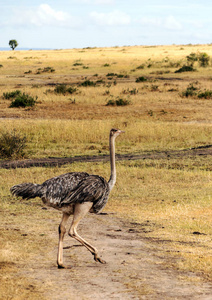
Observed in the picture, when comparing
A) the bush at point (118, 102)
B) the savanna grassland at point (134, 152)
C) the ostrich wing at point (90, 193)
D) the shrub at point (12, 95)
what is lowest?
the savanna grassland at point (134, 152)

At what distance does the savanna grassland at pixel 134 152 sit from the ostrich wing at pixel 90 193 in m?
1.10

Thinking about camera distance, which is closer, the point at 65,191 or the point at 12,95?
the point at 65,191

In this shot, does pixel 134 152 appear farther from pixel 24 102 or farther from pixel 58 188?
pixel 24 102

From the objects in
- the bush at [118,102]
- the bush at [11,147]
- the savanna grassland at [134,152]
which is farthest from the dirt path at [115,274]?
the bush at [118,102]

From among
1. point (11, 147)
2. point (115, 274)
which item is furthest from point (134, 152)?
point (115, 274)

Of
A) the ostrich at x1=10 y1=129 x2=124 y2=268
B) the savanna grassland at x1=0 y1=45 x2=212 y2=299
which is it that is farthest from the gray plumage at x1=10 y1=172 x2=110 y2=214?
the savanna grassland at x1=0 y1=45 x2=212 y2=299

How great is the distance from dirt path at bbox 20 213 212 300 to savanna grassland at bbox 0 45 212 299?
0.66 feet

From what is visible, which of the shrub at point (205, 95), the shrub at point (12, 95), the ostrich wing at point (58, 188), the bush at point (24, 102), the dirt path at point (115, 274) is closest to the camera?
the dirt path at point (115, 274)

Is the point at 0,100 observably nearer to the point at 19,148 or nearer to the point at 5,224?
the point at 19,148

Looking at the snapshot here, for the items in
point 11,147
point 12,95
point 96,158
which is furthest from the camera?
point 12,95

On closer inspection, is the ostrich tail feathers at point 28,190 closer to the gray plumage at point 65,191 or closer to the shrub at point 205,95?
the gray plumage at point 65,191

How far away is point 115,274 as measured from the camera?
6.53m

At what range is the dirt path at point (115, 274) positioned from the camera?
5.88m

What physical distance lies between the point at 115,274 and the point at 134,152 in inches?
408
